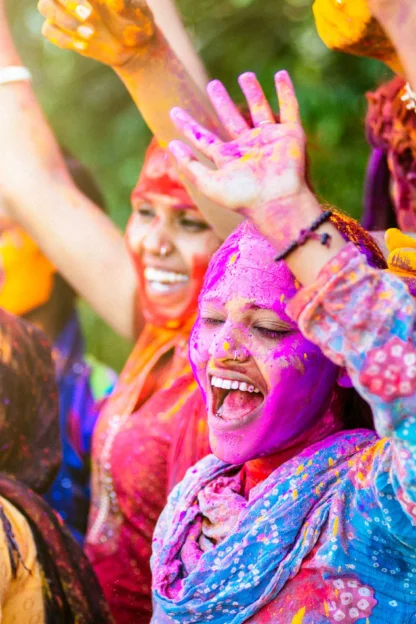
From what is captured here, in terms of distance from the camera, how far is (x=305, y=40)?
2.50 m

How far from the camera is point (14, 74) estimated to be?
2.82m

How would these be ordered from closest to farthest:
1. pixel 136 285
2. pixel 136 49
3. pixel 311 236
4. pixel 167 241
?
pixel 311 236
pixel 136 49
pixel 167 241
pixel 136 285

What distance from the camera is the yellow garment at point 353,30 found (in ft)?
6.57

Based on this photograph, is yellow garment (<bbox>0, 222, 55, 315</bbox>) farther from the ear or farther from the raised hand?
the ear

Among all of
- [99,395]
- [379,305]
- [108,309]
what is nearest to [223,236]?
[108,309]

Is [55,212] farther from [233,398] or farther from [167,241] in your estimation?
[233,398]

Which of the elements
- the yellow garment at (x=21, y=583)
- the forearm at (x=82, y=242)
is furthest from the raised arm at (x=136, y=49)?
the yellow garment at (x=21, y=583)

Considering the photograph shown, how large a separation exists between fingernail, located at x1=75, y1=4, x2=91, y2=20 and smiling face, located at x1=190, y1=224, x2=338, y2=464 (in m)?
0.83

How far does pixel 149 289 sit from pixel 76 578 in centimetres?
82

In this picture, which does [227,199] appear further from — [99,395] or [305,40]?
[99,395]

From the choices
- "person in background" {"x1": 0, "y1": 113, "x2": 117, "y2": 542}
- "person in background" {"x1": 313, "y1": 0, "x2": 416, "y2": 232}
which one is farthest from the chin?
"person in background" {"x1": 0, "y1": 113, "x2": 117, "y2": 542}

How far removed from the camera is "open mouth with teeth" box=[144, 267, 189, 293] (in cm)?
253

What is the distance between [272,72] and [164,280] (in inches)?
26.6

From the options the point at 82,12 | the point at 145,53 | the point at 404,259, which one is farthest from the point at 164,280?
the point at 404,259
